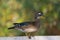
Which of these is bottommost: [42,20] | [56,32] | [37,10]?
[56,32]

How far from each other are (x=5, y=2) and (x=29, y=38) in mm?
461

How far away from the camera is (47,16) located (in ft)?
5.34

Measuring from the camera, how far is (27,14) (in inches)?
63.9

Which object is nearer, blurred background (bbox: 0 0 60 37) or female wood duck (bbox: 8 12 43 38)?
female wood duck (bbox: 8 12 43 38)

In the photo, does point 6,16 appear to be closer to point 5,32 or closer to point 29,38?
point 5,32

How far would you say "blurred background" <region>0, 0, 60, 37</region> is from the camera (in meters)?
1.61

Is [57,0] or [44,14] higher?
[57,0]

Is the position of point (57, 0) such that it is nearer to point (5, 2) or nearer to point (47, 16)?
point (47, 16)

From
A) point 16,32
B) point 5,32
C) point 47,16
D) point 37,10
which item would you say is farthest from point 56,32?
point 5,32

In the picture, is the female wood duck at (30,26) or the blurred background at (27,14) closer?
the female wood duck at (30,26)

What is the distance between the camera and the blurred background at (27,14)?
63.2 inches

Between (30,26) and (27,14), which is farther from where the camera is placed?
(27,14)

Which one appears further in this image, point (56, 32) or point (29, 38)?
point (56, 32)

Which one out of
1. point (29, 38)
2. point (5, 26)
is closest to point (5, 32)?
point (5, 26)
